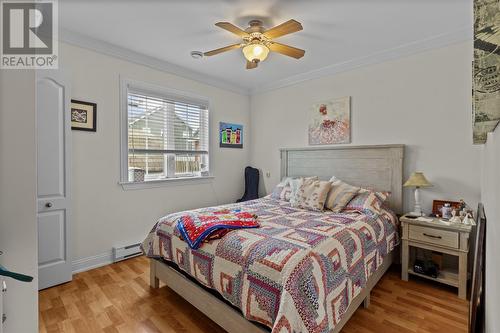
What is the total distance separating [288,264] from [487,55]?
1256 mm

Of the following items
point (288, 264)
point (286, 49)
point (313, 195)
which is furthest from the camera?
point (313, 195)

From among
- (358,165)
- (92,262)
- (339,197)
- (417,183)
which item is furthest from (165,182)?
(417,183)

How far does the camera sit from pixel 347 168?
10.8 ft

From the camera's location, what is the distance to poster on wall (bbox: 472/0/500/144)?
48 centimetres

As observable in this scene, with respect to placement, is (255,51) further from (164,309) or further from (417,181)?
(164,309)

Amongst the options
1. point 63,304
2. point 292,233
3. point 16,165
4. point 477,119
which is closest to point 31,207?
point 16,165

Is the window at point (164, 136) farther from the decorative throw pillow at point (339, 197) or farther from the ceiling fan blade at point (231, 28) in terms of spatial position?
the decorative throw pillow at point (339, 197)

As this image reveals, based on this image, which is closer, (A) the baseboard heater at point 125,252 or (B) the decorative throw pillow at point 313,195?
(B) the decorative throw pillow at point 313,195

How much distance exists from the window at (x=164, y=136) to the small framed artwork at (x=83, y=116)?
0.38 meters

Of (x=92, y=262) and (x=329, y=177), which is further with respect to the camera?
(x=329, y=177)

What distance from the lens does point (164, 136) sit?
3.45 meters

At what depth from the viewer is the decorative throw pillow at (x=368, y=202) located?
258cm

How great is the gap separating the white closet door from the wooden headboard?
297cm

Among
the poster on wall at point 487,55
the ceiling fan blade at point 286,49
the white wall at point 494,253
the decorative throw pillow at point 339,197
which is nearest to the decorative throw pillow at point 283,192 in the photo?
the decorative throw pillow at point 339,197
